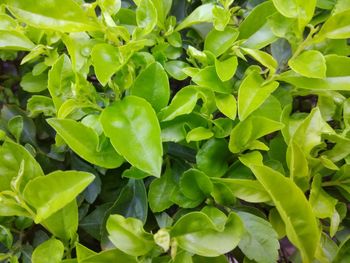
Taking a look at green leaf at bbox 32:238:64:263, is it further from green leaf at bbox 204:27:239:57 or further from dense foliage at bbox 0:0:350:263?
green leaf at bbox 204:27:239:57

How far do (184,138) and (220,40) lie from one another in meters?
0.17

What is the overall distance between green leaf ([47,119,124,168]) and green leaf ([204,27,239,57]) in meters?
0.22

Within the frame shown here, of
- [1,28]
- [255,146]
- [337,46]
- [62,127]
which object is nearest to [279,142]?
[255,146]

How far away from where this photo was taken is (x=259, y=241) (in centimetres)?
60

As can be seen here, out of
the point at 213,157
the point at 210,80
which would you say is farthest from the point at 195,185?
the point at 210,80

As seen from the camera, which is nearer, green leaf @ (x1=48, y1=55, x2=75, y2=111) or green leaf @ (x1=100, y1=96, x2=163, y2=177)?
green leaf @ (x1=100, y1=96, x2=163, y2=177)

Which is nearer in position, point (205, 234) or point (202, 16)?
point (205, 234)

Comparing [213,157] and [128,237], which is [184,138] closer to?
[213,157]

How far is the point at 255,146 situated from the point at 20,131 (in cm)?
38

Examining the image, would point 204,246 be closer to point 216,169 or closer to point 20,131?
point 216,169

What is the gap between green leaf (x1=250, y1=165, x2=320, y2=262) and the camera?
0.53 metres

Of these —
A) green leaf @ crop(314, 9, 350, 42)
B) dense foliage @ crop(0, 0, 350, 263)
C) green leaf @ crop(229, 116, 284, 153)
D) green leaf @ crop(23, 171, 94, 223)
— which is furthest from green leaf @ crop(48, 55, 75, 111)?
green leaf @ crop(314, 9, 350, 42)

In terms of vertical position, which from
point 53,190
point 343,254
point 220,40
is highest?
point 220,40

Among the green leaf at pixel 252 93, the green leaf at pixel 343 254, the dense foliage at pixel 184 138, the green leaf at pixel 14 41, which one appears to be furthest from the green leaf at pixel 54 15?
the green leaf at pixel 343 254
